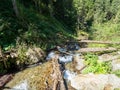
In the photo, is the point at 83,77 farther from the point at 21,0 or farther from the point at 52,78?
the point at 21,0

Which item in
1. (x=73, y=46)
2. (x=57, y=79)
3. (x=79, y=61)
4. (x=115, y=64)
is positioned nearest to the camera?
(x=57, y=79)

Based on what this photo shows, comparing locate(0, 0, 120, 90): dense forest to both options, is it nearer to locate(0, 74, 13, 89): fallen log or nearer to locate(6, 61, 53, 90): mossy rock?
locate(6, 61, 53, 90): mossy rock

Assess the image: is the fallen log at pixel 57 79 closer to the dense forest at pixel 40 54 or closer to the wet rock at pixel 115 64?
the dense forest at pixel 40 54

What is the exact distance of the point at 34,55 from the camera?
14.6 metres

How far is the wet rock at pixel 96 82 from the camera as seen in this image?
11.4m

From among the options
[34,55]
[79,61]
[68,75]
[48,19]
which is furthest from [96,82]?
[48,19]

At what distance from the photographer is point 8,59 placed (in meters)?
13.3

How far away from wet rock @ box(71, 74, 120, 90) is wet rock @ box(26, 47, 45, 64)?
3.44 meters

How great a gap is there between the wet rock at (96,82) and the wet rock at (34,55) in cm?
344

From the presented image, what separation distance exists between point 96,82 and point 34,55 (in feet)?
16.5

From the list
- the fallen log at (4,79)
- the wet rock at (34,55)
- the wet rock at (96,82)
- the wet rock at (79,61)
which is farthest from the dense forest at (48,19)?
the wet rock at (96,82)

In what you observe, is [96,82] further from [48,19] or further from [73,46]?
[48,19]

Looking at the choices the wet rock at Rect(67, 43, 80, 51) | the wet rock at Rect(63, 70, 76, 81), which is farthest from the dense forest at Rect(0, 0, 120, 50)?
the wet rock at Rect(63, 70, 76, 81)

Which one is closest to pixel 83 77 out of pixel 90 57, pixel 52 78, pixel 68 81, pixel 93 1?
pixel 68 81
